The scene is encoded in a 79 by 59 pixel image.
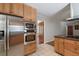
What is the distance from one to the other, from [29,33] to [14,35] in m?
1.29

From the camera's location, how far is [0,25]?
248 cm

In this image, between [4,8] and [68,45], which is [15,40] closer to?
[4,8]

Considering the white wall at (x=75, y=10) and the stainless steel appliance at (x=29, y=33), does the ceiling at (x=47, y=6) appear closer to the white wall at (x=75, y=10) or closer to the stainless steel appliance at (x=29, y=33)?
the white wall at (x=75, y=10)

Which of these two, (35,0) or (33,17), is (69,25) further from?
(35,0)

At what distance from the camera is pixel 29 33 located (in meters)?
4.04

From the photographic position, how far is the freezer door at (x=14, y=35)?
2.62 m

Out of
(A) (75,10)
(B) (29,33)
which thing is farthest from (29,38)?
(A) (75,10)

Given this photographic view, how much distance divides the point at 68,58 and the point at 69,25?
3.51 meters

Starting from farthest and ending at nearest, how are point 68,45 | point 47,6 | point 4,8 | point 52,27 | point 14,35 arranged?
point 52,27
point 47,6
point 68,45
point 4,8
point 14,35

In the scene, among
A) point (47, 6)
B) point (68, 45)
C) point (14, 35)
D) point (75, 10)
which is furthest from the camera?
point (47, 6)

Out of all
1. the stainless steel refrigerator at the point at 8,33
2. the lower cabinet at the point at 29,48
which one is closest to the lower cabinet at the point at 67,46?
the lower cabinet at the point at 29,48

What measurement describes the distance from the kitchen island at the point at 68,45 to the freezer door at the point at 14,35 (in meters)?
1.60

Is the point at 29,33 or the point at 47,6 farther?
the point at 47,6

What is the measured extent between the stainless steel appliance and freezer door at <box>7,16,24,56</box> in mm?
761
